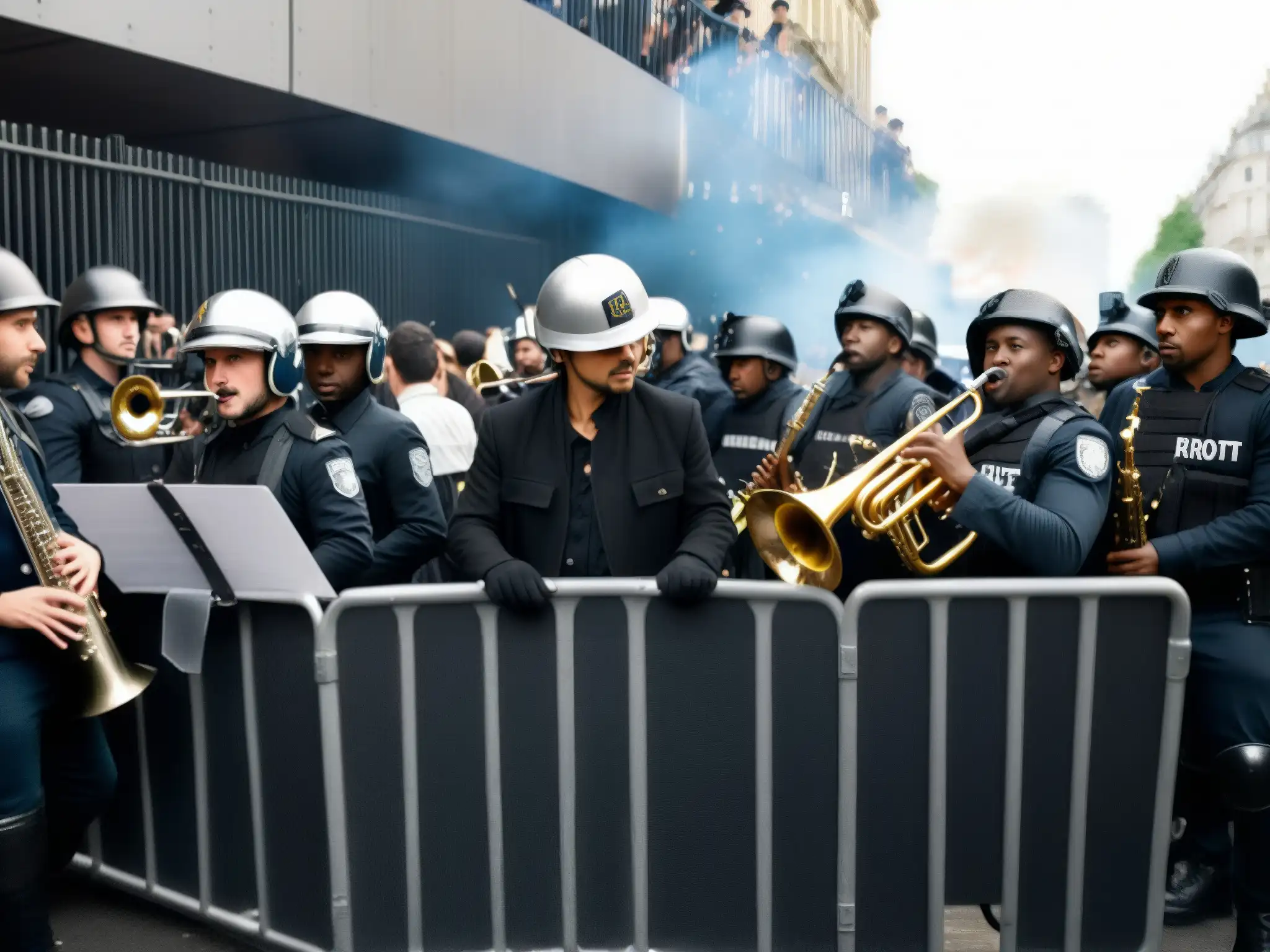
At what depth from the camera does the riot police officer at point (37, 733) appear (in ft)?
11.1

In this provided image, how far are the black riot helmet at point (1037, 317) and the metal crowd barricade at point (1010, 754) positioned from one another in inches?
35.7

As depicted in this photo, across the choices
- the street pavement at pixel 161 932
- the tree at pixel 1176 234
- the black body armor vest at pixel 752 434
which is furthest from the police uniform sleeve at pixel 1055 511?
the tree at pixel 1176 234

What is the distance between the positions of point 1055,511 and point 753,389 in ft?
11.5

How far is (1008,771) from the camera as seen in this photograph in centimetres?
341

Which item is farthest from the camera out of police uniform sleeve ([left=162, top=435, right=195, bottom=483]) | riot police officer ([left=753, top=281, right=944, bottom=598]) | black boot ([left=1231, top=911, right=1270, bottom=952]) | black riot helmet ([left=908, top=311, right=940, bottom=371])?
black riot helmet ([left=908, top=311, right=940, bottom=371])

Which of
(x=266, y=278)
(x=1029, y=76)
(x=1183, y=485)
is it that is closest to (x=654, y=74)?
(x=266, y=278)

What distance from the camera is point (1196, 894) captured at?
433 cm

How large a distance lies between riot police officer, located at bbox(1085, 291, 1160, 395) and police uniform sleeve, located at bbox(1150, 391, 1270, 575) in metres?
2.12

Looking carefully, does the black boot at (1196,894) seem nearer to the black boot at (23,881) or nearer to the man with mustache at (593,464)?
the man with mustache at (593,464)

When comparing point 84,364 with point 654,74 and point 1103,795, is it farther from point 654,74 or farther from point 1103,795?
point 654,74

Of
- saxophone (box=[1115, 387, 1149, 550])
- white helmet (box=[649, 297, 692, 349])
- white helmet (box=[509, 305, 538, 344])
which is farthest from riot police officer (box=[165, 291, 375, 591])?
white helmet (box=[509, 305, 538, 344])

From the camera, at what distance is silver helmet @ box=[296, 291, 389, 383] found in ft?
16.4

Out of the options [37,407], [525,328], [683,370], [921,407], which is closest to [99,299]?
[37,407]

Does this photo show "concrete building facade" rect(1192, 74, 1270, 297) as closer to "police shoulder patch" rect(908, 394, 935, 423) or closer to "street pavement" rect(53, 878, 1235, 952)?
"police shoulder patch" rect(908, 394, 935, 423)
